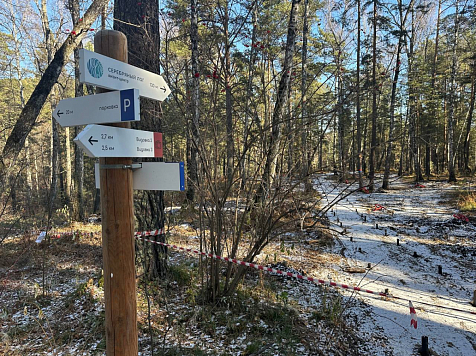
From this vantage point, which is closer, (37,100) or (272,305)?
(272,305)

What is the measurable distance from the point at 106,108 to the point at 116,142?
209mm

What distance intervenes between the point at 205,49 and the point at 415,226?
27.9 feet

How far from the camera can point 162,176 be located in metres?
1.85

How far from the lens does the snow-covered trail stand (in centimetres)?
358

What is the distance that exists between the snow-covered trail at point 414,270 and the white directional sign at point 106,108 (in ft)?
7.53

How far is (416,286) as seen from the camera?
16.2 feet

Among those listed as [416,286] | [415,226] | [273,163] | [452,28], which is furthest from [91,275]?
[452,28]

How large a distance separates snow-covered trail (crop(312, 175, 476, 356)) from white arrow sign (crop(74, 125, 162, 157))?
2085 millimetres

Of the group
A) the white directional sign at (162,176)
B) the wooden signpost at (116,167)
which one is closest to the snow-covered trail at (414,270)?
the white directional sign at (162,176)

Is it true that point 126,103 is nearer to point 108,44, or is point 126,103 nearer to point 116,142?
point 116,142

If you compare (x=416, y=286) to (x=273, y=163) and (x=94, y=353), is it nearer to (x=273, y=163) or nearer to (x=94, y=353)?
(x=273, y=163)

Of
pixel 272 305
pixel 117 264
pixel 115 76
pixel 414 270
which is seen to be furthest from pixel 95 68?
pixel 414 270

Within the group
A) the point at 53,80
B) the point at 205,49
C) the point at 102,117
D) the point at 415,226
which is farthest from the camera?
the point at 415,226

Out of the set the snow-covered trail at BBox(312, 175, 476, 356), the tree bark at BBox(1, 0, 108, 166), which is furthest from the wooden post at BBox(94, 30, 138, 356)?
the tree bark at BBox(1, 0, 108, 166)
